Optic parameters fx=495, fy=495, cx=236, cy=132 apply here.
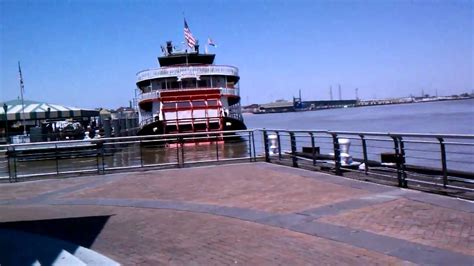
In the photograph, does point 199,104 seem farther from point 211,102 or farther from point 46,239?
point 46,239

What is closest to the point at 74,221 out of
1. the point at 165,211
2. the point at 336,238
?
the point at 165,211

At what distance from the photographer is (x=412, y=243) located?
558 centimetres

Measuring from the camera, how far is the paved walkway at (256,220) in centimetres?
546

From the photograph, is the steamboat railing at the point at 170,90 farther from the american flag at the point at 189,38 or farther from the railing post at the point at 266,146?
the railing post at the point at 266,146

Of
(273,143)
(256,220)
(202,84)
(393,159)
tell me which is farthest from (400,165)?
(202,84)

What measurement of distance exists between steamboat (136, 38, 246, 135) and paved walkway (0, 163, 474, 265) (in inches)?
924

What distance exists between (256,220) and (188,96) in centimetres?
2892

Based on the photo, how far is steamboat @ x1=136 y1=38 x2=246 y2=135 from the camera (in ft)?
115

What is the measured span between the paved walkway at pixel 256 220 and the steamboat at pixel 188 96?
23457 mm

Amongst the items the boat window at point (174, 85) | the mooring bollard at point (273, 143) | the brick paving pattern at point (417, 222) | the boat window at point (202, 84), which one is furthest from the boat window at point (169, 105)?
the brick paving pattern at point (417, 222)

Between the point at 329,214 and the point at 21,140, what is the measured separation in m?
31.4

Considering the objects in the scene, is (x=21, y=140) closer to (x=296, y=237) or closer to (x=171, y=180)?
(x=171, y=180)

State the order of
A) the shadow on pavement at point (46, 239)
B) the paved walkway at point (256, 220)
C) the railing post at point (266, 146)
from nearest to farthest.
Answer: the shadow on pavement at point (46, 239) < the paved walkway at point (256, 220) < the railing post at point (266, 146)

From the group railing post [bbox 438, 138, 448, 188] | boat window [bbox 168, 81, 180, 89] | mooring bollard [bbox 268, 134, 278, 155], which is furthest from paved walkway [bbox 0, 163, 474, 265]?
boat window [bbox 168, 81, 180, 89]
